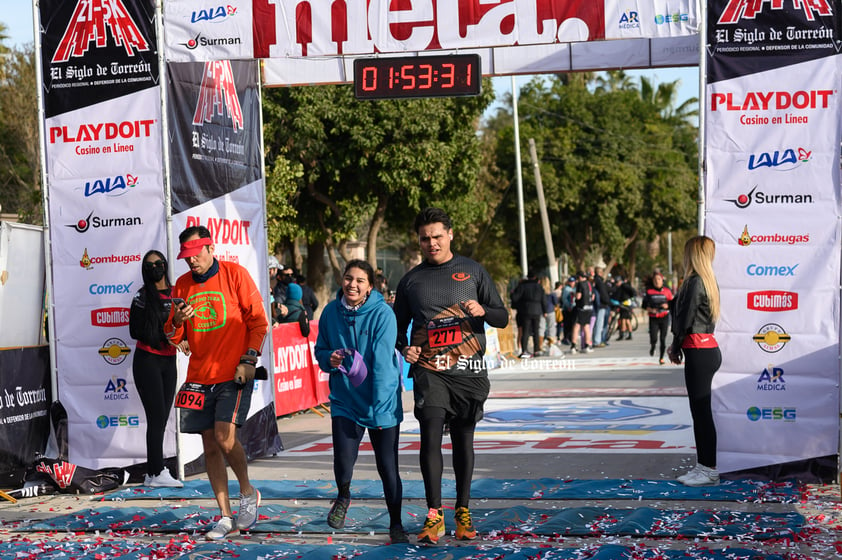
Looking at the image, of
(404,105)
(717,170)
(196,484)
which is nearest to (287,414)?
(196,484)

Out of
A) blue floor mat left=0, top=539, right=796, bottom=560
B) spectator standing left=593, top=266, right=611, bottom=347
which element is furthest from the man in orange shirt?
spectator standing left=593, top=266, right=611, bottom=347

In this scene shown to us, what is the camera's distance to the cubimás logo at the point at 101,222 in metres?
9.26

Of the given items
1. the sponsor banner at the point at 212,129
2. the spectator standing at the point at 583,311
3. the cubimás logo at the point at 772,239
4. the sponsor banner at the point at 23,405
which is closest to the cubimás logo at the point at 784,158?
the cubimás logo at the point at 772,239

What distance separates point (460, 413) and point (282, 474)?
322 cm

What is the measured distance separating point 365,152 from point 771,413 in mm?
21235

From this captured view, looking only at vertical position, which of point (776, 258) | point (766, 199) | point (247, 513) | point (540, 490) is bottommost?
point (540, 490)

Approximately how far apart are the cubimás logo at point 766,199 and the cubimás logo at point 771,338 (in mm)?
964

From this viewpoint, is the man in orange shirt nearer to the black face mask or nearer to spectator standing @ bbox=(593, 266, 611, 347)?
the black face mask

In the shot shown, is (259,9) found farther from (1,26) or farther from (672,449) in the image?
(1,26)

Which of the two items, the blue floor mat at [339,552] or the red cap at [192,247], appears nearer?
the blue floor mat at [339,552]

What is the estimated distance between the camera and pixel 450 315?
655 cm

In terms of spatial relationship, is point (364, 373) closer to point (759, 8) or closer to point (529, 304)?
point (759, 8)

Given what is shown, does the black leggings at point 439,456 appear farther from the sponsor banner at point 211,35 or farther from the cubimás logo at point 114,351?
the sponsor banner at point 211,35

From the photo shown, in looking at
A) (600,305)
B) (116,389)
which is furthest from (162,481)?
(600,305)
